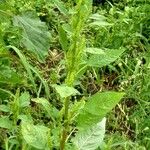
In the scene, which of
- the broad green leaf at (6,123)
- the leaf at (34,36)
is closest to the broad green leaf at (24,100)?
the broad green leaf at (6,123)

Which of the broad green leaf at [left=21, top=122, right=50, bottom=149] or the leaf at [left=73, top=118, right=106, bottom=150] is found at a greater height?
the broad green leaf at [left=21, top=122, right=50, bottom=149]

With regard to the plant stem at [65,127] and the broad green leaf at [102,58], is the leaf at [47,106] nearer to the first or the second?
the plant stem at [65,127]

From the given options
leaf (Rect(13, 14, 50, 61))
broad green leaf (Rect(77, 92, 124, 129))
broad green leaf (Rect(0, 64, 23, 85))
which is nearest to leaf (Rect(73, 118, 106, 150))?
broad green leaf (Rect(77, 92, 124, 129))

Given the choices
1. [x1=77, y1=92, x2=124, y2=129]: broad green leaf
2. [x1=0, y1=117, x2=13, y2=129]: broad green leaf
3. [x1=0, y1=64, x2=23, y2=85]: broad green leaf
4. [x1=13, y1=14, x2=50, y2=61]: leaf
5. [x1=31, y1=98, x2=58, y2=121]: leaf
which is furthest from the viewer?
[x1=0, y1=117, x2=13, y2=129]: broad green leaf

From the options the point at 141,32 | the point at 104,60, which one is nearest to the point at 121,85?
the point at 141,32

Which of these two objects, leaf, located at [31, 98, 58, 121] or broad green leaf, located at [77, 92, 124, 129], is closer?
broad green leaf, located at [77, 92, 124, 129]

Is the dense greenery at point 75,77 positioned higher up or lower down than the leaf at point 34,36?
lower down

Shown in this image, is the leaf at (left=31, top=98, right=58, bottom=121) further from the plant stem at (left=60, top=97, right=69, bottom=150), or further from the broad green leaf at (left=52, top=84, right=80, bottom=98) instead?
the broad green leaf at (left=52, top=84, right=80, bottom=98)

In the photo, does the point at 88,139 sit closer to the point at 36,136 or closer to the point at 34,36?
the point at 36,136
